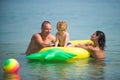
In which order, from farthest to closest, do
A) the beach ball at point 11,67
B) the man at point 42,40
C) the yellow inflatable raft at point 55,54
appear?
the man at point 42,40
the yellow inflatable raft at point 55,54
the beach ball at point 11,67

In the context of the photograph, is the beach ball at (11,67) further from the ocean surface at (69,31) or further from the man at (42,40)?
the man at (42,40)

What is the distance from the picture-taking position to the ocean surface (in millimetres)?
8680

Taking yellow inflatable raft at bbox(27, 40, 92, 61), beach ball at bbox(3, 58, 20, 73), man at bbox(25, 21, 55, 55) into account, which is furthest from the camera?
man at bbox(25, 21, 55, 55)

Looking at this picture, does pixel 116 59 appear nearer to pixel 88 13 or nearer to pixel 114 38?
pixel 114 38

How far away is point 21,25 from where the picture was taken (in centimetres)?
1712

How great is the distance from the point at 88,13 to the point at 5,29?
5987mm

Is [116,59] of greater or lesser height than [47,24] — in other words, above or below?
below

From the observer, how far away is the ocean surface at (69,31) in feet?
28.5

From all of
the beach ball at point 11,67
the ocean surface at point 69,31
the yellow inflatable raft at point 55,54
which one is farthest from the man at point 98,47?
the beach ball at point 11,67

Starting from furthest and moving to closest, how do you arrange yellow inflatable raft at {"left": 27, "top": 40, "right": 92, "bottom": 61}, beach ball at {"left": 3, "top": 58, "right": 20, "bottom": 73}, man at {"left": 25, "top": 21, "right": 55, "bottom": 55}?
1. man at {"left": 25, "top": 21, "right": 55, "bottom": 55}
2. yellow inflatable raft at {"left": 27, "top": 40, "right": 92, "bottom": 61}
3. beach ball at {"left": 3, "top": 58, "right": 20, "bottom": 73}

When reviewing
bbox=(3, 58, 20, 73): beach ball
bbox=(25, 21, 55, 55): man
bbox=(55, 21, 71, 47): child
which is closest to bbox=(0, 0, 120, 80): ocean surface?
bbox=(3, 58, 20, 73): beach ball

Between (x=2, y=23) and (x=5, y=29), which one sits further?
(x=2, y=23)

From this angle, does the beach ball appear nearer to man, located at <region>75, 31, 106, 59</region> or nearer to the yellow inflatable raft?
the yellow inflatable raft

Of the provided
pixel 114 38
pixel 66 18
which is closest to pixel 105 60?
pixel 114 38
